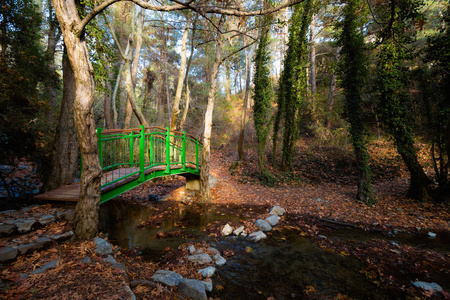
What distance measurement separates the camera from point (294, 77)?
9852mm

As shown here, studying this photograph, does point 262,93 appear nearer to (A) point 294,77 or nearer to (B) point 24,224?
(A) point 294,77

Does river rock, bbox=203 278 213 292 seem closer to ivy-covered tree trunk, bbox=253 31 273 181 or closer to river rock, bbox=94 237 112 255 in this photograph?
river rock, bbox=94 237 112 255

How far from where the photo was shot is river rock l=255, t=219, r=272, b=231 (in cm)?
550

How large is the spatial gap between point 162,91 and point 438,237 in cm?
2100

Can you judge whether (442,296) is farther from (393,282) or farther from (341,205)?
(341,205)

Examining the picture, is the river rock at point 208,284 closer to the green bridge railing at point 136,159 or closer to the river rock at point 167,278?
the river rock at point 167,278

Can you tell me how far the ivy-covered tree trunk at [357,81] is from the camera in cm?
696

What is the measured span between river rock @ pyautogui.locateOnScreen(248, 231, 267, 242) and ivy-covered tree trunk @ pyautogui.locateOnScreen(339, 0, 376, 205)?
14.9 feet

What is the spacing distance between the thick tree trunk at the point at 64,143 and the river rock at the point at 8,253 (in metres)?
2.99

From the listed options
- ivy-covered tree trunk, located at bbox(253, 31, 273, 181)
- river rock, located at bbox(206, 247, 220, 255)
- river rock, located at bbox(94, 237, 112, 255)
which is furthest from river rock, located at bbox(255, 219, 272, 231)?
ivy-covered tree trunk, located at bbox(253, 31, 273, 181)

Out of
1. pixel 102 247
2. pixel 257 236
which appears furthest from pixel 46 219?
pixel 257 236

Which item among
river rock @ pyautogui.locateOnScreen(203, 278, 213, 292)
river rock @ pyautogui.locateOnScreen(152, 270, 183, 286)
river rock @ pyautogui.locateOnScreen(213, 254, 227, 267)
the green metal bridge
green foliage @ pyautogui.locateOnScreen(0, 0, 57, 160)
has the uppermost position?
green foliage @ pyautogui.locateOnScreen(0, 0, 57, 160)

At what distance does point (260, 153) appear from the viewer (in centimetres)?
1029

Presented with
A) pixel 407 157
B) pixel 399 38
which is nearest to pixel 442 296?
pixel 407 157
